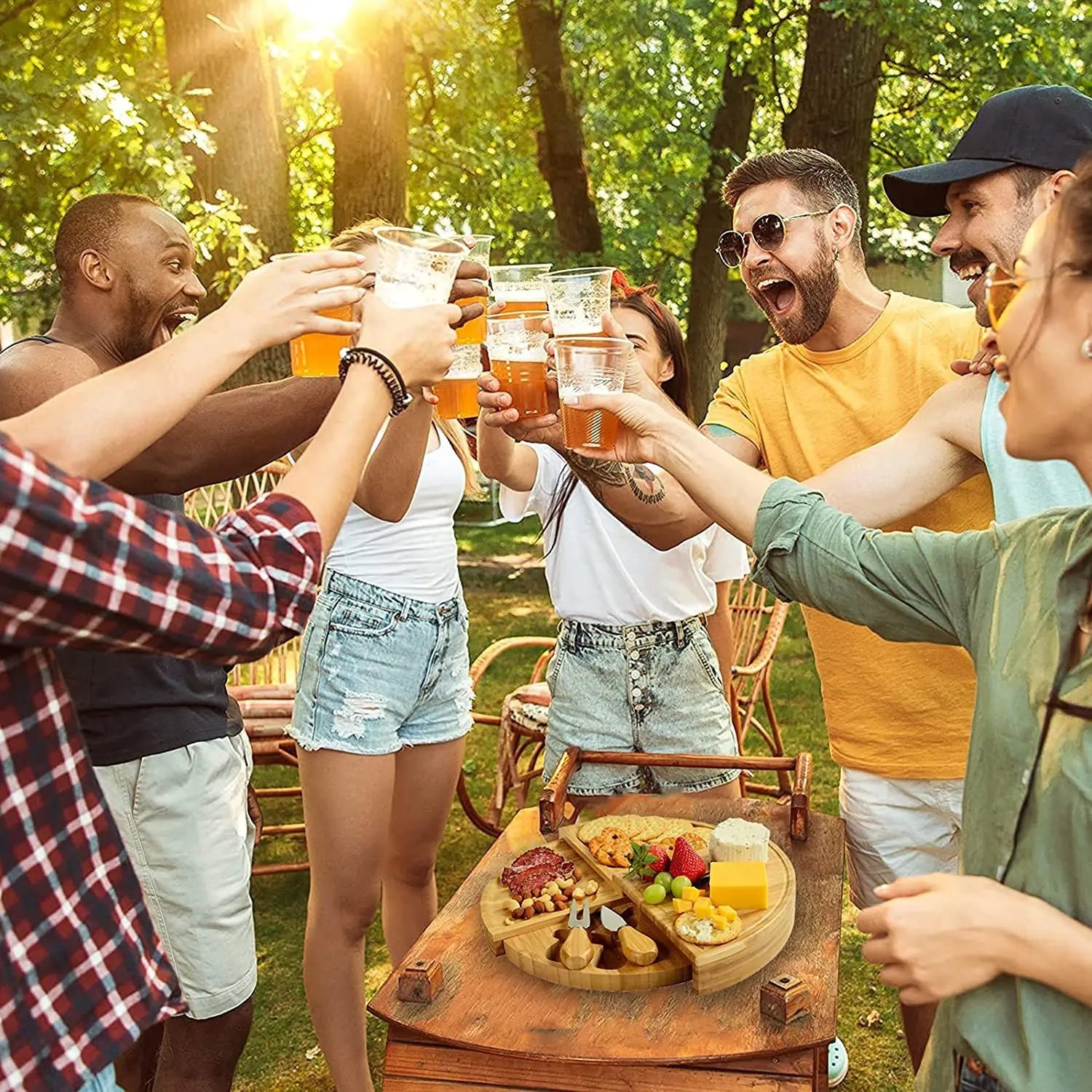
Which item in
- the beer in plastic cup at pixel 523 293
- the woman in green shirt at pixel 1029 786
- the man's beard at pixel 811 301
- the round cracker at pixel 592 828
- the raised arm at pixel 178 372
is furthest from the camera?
the man's beard at pixel 811 301

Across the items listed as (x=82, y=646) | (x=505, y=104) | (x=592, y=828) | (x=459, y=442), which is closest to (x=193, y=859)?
(x=592, y=828)

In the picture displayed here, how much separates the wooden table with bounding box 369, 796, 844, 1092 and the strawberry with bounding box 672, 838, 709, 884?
0.23m

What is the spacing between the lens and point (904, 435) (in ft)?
8.51

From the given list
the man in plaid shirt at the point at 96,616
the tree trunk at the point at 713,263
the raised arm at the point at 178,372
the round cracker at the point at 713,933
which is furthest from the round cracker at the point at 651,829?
the tree trunk at the point at 713,263

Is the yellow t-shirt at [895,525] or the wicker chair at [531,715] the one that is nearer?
the yellow t-shirt at [895,525]

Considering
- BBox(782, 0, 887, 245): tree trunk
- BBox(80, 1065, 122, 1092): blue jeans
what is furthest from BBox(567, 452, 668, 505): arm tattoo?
BBox(782, 0, 887, 245): tree trunk

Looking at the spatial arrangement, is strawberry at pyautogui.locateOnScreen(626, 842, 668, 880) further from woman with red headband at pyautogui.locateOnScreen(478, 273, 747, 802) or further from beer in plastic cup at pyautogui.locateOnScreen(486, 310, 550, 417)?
beer in plastic cup at pyautogui.locateOnScreen(486, 310, 550, 417)

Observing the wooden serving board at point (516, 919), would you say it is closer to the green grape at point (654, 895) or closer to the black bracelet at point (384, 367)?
the green grape at point (654, 895)

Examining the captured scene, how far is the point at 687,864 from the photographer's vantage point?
2.41 metres

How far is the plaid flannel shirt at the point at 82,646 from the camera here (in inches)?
48.8

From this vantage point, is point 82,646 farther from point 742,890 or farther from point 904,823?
point 904,823

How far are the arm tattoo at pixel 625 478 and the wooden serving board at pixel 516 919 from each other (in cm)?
90

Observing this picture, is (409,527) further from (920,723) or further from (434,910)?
(920,723)

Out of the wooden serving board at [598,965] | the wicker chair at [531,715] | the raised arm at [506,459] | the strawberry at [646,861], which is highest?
the raised arm at [506,459]
